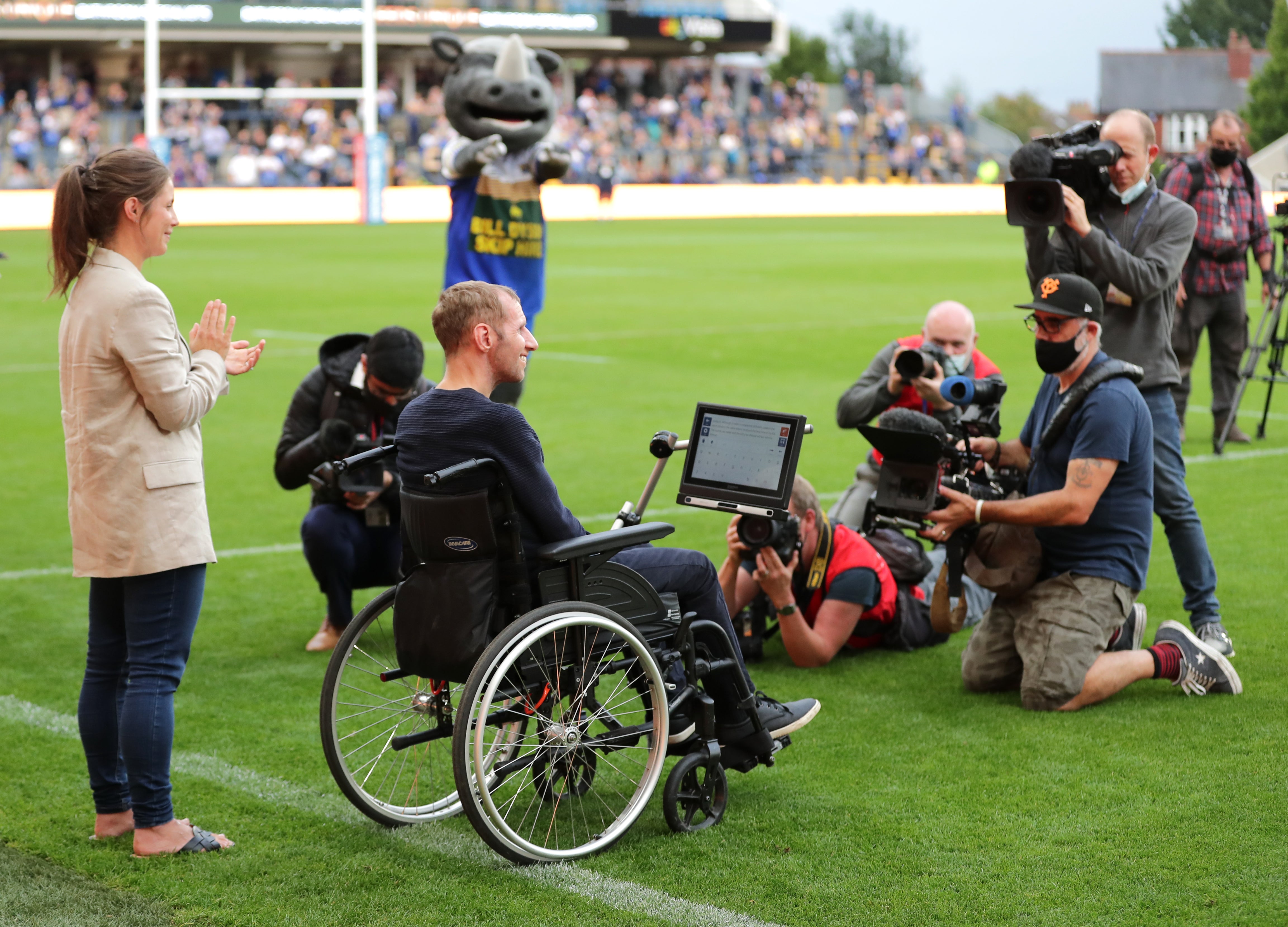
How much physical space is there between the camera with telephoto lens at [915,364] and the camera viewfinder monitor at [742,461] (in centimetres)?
160

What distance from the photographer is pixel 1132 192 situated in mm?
6270

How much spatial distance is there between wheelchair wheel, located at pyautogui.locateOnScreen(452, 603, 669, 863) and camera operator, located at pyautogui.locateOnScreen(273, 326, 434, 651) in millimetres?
1792

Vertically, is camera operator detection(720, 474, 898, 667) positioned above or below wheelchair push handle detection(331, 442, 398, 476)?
below

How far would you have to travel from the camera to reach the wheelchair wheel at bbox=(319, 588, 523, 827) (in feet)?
14.2

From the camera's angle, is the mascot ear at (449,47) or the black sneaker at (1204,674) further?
the mascot ear at (449,47)

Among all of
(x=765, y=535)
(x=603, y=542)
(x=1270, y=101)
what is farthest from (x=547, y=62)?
(x=1270, y=101)

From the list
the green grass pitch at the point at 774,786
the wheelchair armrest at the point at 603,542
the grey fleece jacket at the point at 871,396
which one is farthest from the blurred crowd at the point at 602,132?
the wheelchair armrest at the point at 603,542

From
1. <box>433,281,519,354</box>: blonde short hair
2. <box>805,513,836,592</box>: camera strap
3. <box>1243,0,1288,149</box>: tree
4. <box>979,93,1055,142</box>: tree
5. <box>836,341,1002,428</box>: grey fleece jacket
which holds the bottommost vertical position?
<box>805,513,836,592</box>: camera strap

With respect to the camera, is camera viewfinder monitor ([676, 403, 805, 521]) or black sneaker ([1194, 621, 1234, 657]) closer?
camera viewfinder monitor ([676, 403, 805, 521])

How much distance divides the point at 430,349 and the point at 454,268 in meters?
7.44

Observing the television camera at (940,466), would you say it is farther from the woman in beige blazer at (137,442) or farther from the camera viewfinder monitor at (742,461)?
the woman in beige blazer at (137,442)

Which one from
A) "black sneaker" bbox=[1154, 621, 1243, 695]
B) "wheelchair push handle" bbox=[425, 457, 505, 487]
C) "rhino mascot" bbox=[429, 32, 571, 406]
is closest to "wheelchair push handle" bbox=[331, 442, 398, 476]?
"wheelchair push handle" bbox=[425, 457, 505, 487]

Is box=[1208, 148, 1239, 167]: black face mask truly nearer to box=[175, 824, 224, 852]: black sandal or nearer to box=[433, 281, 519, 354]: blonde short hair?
box=[433, 281, 519, 354]: blonde short hair

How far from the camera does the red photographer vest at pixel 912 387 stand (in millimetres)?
6539
